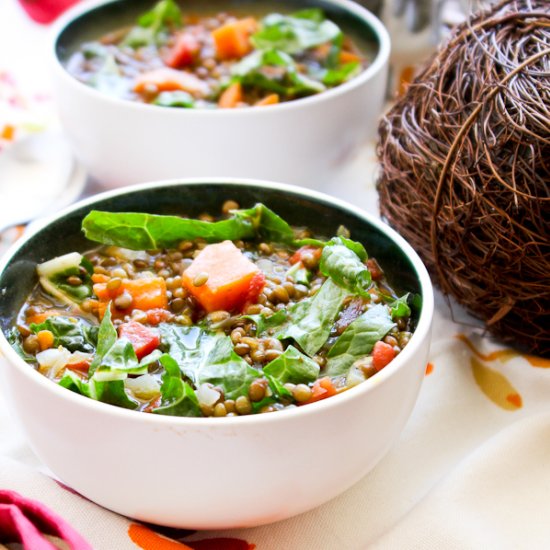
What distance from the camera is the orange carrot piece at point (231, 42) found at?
8.93 feet

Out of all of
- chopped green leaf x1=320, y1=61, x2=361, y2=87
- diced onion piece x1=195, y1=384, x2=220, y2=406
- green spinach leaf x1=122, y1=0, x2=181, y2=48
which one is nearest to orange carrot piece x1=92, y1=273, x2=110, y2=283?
diced onion piece x1=195, y1=384, x2=220, y2=406

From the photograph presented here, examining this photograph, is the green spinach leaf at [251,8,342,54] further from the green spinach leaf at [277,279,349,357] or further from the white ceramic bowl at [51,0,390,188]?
the green spinach leaf at [277,279,349,357]

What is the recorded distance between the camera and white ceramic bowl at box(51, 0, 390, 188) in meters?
2.33

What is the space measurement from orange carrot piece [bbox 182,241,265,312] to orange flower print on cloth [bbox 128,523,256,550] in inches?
16.4

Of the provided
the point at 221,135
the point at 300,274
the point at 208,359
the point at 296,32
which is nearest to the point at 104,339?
the point at 208,359

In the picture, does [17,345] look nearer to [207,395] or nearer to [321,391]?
[207,395]

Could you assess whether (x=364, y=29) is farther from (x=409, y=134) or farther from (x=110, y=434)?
(x=110, y=434)

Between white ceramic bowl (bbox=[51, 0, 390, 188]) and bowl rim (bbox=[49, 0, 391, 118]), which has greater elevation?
bowl rim (bbox=[49, 0, 391, 118])

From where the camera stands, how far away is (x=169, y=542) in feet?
5.26

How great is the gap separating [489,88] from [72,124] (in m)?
1.17

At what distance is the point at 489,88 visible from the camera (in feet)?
6.08

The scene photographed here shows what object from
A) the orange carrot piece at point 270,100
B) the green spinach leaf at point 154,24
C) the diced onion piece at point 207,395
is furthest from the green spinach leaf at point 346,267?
the green spinach leaf at point 154,24

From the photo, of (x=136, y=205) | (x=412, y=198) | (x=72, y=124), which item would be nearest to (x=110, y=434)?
(x=136, y=205)

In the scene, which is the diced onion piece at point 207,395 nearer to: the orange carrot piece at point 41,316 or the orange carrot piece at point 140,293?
the orange carrot piece at point 140,293
